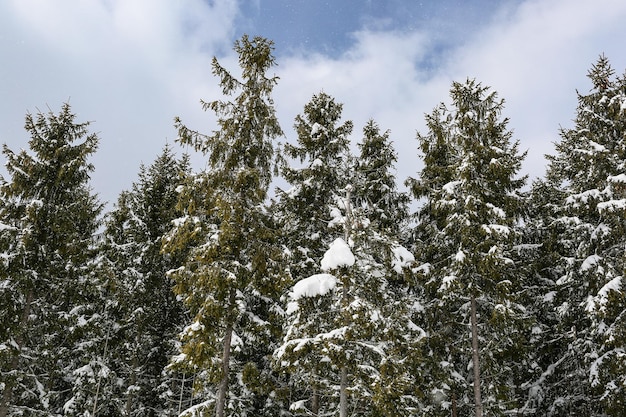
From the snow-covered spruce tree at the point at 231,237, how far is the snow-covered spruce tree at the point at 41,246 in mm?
5138

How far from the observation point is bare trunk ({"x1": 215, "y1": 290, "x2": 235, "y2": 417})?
43.1 feet

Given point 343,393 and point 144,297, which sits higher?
point 144,297

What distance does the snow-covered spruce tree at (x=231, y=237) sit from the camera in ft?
44.8

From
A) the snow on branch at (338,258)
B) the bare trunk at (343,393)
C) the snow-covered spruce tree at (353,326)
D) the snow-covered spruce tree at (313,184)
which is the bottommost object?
the bare trunk at (343,393)

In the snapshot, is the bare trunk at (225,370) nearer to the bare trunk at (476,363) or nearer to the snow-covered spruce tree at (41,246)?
the snow-covered spruce tree at (41,246)

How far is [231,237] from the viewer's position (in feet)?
46.5

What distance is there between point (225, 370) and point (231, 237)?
12.6 ft

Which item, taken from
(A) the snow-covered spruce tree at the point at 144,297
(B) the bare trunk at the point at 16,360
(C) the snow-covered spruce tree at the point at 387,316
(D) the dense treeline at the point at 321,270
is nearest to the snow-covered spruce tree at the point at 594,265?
(D) the dense treeline at the point at 321,270

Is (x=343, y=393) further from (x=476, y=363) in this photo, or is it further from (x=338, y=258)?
(x=476, y=363)

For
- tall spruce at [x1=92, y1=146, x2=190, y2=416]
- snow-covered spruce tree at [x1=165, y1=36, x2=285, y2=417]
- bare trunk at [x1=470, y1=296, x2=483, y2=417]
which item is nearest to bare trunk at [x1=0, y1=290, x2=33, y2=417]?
tall spruce at [x1=92, y1=146, x2=190, y2=416]

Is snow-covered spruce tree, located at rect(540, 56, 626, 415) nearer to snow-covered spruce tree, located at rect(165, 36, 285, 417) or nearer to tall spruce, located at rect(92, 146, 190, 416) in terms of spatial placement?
snow-covered spruce tree, located at rect(165, 36, 285, 417)

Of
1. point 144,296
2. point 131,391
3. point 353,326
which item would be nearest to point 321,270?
point 353,326

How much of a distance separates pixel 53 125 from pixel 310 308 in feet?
42.1

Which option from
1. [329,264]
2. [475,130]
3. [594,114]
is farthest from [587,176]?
[329,264]
